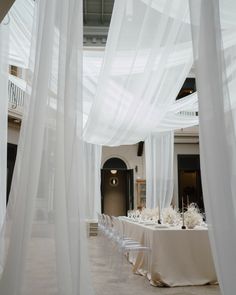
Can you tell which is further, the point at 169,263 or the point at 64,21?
the point at 169,263

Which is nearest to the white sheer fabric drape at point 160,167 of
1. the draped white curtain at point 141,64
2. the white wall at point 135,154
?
the draped white curtain at point 141,64

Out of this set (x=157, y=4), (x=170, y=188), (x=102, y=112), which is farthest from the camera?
(x=170, y=188)

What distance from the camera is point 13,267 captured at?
7.83 feet

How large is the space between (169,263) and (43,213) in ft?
10.8

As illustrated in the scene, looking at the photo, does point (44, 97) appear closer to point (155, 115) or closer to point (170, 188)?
point (155, 115)

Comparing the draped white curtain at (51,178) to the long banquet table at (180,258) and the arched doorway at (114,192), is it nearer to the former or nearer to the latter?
the long banquet table at (180,258)

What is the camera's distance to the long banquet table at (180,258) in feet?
16.9

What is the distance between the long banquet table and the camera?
16.9ft

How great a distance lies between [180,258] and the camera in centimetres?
527

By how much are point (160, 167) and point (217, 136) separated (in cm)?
793

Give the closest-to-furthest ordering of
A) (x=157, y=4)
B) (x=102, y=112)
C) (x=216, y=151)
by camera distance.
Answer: (x=216, y=151) < (x=157, y=4) < (x=102, y=112)

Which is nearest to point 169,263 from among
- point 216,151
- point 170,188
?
point 216,151

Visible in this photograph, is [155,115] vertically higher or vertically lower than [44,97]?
higher

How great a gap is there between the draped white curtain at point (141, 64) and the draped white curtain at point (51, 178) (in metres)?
0.99
